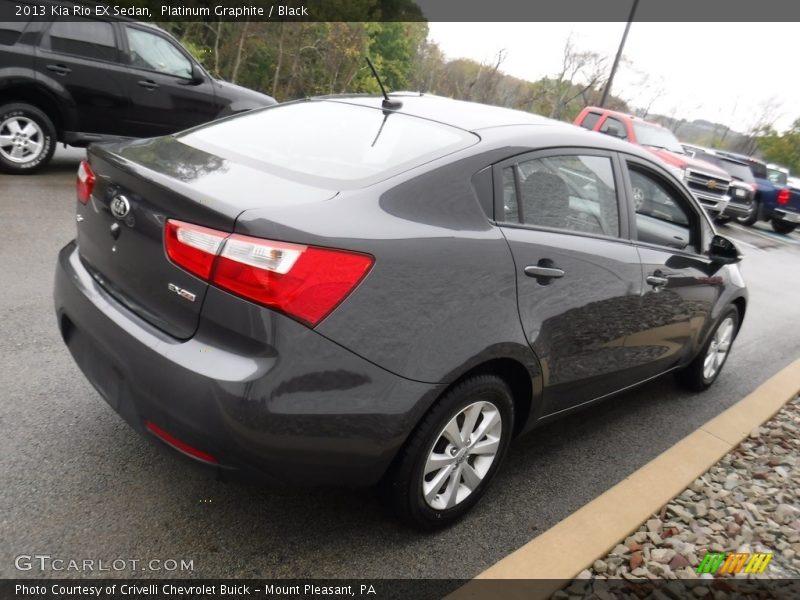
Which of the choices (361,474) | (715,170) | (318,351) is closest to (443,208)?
(318,351)

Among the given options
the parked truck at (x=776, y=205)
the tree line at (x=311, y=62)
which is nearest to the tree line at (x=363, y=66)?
the tree line at (x=311, y=62)

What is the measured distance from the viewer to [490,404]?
8.55 feet

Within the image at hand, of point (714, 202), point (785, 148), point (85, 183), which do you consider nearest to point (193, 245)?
point (85, 183)

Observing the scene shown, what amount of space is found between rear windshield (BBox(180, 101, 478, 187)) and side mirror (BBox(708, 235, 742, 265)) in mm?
2172

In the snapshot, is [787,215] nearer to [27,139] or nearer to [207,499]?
[27,139]

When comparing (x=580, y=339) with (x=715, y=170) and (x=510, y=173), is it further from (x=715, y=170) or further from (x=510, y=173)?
Answer: (x=715, y=170)

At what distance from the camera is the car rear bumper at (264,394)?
6.52 ft

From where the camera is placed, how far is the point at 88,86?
743 cm

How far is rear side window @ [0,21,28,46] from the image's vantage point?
6.80 m

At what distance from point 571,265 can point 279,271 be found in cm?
139

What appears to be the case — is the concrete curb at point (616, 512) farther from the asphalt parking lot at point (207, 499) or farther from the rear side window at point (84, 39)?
the rear side window at point (84, 39)

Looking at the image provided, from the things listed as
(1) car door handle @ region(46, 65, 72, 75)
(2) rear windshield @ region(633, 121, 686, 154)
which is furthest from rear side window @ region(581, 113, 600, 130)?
(1) car door handle @ region(46, 65, 72, 75)

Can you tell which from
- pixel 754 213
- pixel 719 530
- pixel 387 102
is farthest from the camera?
pixel 754 213

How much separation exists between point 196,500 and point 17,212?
4.62 meters
